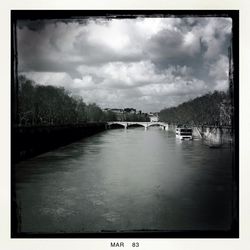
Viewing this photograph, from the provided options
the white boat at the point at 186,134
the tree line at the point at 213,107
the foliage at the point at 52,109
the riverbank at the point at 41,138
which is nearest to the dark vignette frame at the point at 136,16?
the tree line at the point at 213,107

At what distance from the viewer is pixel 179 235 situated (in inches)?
105

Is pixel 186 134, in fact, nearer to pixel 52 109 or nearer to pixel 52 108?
pixel 52 109

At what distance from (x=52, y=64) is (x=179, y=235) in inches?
82.0

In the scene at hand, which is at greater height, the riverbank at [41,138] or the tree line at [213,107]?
the tree line at [213,107]

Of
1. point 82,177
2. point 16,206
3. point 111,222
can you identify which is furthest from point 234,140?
point 82,177

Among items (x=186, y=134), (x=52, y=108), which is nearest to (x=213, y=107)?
(x=52, y=108)

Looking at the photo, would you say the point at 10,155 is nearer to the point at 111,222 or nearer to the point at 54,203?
the point at 111,222

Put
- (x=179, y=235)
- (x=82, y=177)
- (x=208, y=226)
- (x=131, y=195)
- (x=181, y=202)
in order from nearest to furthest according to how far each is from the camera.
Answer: (x=179, y=235)
(x=208, y=226)
(x=181, y=202)
(x=131, y=195)
(x=82, y=177)

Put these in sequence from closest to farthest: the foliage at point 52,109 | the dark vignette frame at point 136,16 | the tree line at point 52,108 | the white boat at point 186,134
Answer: the dark vignette frame at point 136,16 → the tree line at point 52,108 → the foliage at point 52,109 → the white boat at point 186,134

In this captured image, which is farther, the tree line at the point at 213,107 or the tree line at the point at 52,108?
the tree line at the point at 52,108

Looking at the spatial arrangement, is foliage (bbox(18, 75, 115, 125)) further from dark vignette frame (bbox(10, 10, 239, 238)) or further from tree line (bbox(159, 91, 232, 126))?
dark vignette frame (bbox(10, 10, 239, 238))

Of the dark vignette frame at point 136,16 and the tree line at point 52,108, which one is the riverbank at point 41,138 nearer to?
the tree line at point 52,108

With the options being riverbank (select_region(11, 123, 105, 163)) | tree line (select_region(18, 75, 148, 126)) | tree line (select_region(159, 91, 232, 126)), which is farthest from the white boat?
tree line (select_region(18, 75, 148, 126))

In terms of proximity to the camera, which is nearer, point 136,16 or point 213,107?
point 136,16
